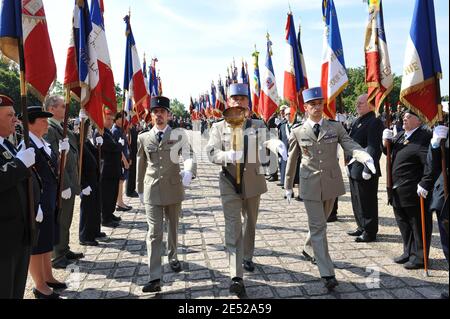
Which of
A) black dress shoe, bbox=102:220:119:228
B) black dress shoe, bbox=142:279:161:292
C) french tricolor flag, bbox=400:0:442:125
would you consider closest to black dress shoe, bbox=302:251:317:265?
black dress shoe, bbox=142:279:161:292

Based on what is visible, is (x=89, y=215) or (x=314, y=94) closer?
(x=314, y=94)

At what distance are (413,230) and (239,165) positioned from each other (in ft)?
9.13

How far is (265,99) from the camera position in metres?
11.1

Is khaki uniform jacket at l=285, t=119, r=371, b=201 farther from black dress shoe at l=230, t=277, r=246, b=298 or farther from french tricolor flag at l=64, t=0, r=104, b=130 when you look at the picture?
french tricolor flag at l=64, t=0, r=104, b=130

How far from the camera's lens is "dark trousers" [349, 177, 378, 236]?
19.8 ft

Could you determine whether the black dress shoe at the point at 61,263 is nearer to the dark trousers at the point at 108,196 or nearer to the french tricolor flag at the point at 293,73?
the dark trousers at the point at 108,196

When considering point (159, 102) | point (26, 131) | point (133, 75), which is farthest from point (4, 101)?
point (133, 75)

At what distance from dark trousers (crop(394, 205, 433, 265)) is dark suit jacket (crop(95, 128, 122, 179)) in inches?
215

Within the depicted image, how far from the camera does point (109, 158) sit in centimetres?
750

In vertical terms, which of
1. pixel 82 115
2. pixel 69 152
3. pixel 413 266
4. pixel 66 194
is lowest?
pixel 413 266

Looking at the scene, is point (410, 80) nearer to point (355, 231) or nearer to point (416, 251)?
point (416, 251)

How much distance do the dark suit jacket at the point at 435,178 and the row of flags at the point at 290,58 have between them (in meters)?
0.46

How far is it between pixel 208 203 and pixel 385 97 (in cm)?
549

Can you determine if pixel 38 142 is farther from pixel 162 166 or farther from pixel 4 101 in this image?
pixel 162 166
